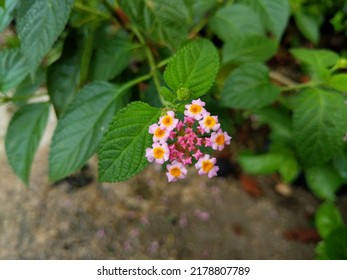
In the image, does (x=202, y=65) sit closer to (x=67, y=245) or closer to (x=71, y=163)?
(x=71, y=163)

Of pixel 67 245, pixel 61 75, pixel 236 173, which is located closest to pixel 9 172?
pixel 67 245

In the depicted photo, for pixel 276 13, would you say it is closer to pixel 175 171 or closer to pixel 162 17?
pixel 162 17

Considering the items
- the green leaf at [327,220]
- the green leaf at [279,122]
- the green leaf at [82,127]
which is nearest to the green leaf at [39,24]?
the green leaf at [82,127]

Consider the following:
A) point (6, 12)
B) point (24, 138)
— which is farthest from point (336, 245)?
point (6, 12)

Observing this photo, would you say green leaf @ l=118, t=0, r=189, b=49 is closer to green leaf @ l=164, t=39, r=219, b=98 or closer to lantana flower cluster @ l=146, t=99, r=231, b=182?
green leaf @ l=164, t=39, r=219, b=98

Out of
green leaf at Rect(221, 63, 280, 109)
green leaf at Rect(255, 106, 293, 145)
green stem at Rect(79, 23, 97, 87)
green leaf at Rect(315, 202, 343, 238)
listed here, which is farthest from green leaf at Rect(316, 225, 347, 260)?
green stem at Rect(79, 23, 97, 87)

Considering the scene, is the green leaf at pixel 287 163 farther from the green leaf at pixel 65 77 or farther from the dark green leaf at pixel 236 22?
the green leaf at pixel 65 77
